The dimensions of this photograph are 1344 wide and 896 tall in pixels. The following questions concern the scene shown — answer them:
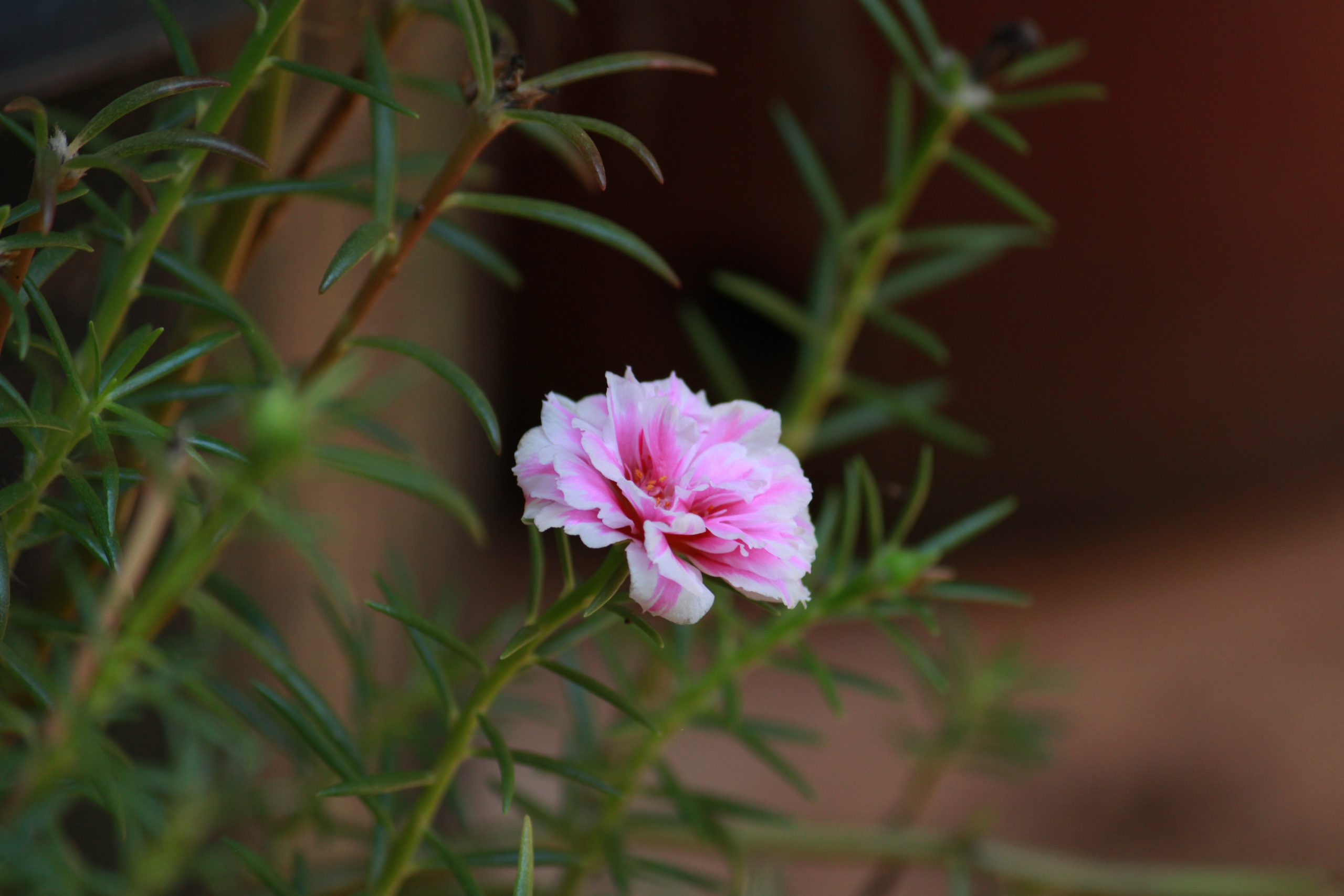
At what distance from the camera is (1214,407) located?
1421mm

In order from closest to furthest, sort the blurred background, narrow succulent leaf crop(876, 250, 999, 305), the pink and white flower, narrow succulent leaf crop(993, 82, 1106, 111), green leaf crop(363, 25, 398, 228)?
the pink and white flower < green leaf crop(363, 25, 398, 228) < narrow succulent leaf crop(993, 82, 1106, 111) < narrow succulent leaf crop(876, 250, 999, 305) < the blurred background

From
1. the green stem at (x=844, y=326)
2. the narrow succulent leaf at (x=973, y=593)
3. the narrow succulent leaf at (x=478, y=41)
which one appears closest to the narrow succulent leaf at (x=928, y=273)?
the green stem at (x=844, y=326)

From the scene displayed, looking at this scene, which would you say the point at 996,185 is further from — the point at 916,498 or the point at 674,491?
the point at 674,491

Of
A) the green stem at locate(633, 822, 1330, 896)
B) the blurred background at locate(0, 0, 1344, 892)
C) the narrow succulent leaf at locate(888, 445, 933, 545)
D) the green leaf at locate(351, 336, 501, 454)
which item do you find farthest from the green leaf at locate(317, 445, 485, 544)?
the blurred background at locate(0, 0, 1344, 892)

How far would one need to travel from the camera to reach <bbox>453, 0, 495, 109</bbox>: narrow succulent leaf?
0.93ft

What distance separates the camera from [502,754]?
0.99 ft

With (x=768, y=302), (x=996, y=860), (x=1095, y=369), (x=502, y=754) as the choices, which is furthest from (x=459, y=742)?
(x=1095, y=369)

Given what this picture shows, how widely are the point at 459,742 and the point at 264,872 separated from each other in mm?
74

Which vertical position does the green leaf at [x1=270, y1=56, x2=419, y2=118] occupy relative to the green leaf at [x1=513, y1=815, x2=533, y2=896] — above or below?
above

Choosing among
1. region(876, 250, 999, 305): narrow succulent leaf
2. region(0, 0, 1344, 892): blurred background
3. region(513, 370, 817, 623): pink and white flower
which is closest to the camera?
region(513, 370, 817, 623): pink and white flower

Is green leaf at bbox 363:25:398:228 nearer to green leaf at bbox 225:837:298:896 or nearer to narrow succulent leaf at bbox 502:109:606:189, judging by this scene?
narrow succulent leaf at bbox 502:109:606:189

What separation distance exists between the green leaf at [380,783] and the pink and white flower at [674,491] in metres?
0.11

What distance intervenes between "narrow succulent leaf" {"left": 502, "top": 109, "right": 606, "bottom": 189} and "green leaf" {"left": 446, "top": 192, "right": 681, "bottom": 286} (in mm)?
41

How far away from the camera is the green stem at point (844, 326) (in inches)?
20.4
